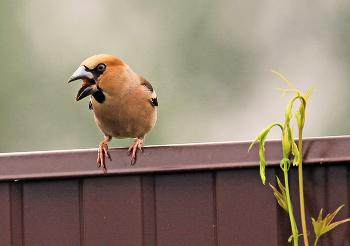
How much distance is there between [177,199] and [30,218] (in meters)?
0.50

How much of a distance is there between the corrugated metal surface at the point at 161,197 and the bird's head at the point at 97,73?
547 millimetres

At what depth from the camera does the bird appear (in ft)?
5.86

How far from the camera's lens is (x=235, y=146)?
3.73 ft

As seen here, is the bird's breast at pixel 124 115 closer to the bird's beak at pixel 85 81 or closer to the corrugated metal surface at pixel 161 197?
the bird's beak at pixel 85 81

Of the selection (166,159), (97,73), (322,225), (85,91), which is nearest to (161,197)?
(166,159)

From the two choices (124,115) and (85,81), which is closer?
(85,81)

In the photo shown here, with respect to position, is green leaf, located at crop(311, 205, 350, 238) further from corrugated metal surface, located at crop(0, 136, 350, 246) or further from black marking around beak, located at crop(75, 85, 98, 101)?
black marking around beak, located at crop(75, 85, 98, 101)

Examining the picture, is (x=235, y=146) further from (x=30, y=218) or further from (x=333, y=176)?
(x=30, y=218)

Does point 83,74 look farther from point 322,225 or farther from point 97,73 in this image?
point 322,225

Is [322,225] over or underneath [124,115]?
underneath

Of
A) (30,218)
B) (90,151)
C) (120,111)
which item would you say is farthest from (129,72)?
(30,218)

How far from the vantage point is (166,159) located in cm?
117

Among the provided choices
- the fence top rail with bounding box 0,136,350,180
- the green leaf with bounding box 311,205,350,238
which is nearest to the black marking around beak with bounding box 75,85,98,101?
the fence top rail with bounding box 0,136,350,180

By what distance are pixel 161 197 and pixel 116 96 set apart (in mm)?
851
